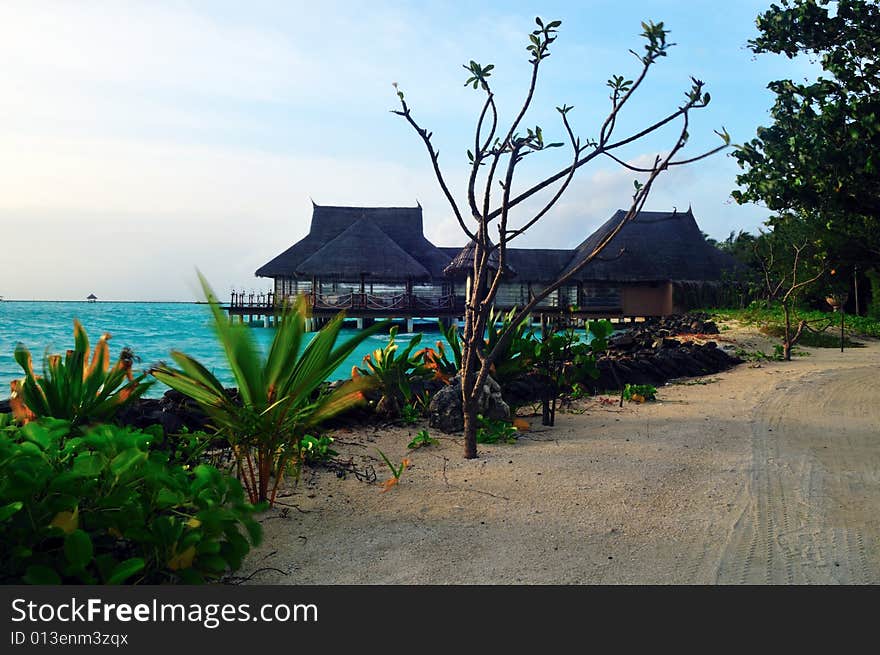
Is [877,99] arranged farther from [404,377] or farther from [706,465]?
[404,377]

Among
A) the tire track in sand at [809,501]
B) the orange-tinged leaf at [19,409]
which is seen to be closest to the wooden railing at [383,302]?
the tire track in sand at [809,501]

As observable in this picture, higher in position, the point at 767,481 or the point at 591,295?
the point at 591,295

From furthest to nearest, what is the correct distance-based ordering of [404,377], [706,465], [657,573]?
[404,377] → [706,465] → [657,573]

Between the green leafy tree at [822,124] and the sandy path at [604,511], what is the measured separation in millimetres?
3142

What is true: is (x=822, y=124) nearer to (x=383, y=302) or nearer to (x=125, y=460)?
(x=125, y=460)

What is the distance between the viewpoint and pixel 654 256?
27969 mm

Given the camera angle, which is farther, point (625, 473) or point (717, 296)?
point (717, 296)

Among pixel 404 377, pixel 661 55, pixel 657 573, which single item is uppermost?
Result: pixel 661 55

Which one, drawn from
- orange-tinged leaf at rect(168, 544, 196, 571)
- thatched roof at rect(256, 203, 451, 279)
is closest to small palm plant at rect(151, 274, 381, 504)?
orange-tinged leaf at rect(168, 544, 196, 571)

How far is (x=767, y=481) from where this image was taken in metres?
3.70

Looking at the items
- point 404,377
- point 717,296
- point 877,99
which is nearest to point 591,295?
point 717,296

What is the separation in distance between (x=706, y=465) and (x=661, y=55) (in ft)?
8.28

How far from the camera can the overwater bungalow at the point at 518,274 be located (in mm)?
26984

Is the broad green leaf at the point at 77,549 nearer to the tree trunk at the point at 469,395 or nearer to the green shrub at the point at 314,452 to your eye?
the green shrub at the point at 314,452
